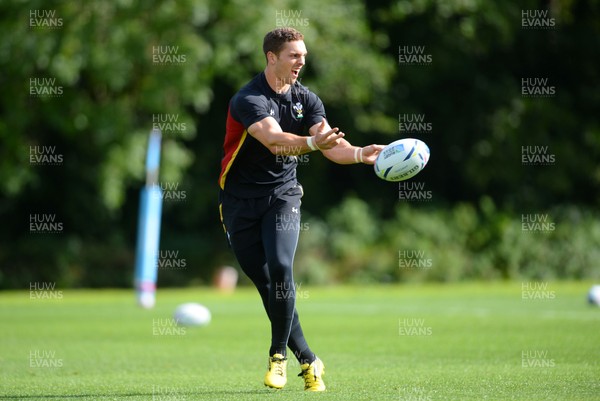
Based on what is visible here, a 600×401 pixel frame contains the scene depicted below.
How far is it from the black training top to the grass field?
1531 mm

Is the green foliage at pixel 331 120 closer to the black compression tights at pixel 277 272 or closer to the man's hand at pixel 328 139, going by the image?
the black compression tights at pixel 277 272

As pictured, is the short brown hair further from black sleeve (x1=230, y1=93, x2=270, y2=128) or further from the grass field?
the grass field

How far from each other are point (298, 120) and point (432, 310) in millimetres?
10108

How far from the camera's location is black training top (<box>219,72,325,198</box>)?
7.59m

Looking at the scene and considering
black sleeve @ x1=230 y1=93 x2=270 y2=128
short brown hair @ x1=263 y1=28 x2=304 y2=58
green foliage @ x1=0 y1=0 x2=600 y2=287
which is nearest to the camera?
black sleeve @ x1=230 y1=93 x2=270 y2=128

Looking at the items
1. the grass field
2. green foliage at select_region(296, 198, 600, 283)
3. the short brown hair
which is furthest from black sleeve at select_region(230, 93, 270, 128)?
green foliage at select_region(296, 198, 600, 283)

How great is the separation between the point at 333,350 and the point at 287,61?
451cm

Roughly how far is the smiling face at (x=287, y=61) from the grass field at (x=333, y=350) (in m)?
2.34

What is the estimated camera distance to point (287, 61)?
7445 mm

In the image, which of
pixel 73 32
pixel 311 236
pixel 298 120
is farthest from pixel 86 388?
pixel 311 236

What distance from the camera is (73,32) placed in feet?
78.7

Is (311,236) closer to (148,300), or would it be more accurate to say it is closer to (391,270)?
(391,270)

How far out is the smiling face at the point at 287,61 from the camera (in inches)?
293

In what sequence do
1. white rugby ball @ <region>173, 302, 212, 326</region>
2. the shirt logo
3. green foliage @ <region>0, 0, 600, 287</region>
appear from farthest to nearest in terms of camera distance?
green foliage @ <region>0, 0, 600, 287</region> → white rugby ball @ <region>173, 302, 212, 326</region> → the shirt logo
